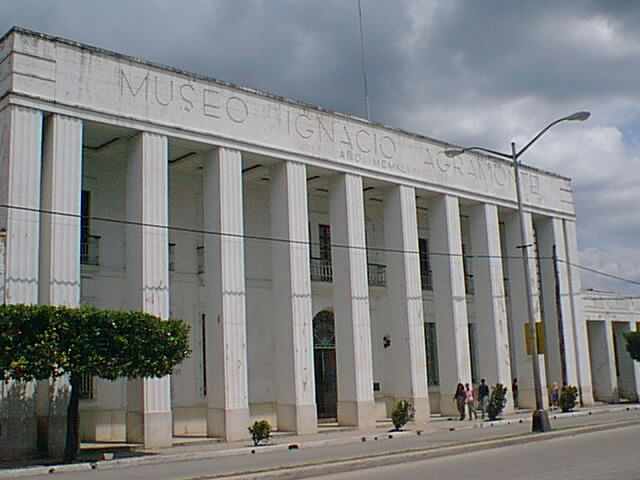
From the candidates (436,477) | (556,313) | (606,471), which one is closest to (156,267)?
(436,477)

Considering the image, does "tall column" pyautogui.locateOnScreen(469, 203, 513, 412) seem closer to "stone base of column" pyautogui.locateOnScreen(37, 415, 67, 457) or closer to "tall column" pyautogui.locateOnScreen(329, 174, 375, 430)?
"tall column" pyautogui.locateOnScreen(329, 174, 375, 430)

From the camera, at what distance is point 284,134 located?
78.0 feet

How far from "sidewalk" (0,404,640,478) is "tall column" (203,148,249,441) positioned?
79cm

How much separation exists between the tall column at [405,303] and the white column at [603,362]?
13778 millimetres

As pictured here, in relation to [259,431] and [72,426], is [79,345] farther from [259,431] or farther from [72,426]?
[259,431]

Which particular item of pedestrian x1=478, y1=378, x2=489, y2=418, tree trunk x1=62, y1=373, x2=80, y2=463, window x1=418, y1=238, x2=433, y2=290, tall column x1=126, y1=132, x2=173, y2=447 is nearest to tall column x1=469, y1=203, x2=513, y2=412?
pedestrian x1=478, y1=378, x2=489, y2=418

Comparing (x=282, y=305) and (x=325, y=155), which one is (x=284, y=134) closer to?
(x=325, y=155)

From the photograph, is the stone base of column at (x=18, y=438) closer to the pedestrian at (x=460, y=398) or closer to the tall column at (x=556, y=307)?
the pedestrian at (x=460, y=398)

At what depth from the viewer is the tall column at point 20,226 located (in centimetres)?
1705

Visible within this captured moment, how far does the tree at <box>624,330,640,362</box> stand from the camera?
113 feet

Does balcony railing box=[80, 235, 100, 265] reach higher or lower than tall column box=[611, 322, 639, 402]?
higher

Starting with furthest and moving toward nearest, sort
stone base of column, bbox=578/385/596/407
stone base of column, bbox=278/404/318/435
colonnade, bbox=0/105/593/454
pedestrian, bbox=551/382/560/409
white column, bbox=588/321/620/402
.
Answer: white column, bbox=588/321/620/402, stone base of column, bbox=578/385/596/407, pedestrian, bbox=551/382/560/409, stone base of column, bbox=278/404/318/435, colonnade, bbox=0/105/593/454

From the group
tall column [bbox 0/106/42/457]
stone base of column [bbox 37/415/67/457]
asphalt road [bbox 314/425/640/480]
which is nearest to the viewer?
asphalt road [bbox 314/425/640/480]

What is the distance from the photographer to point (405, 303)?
87.6ft
